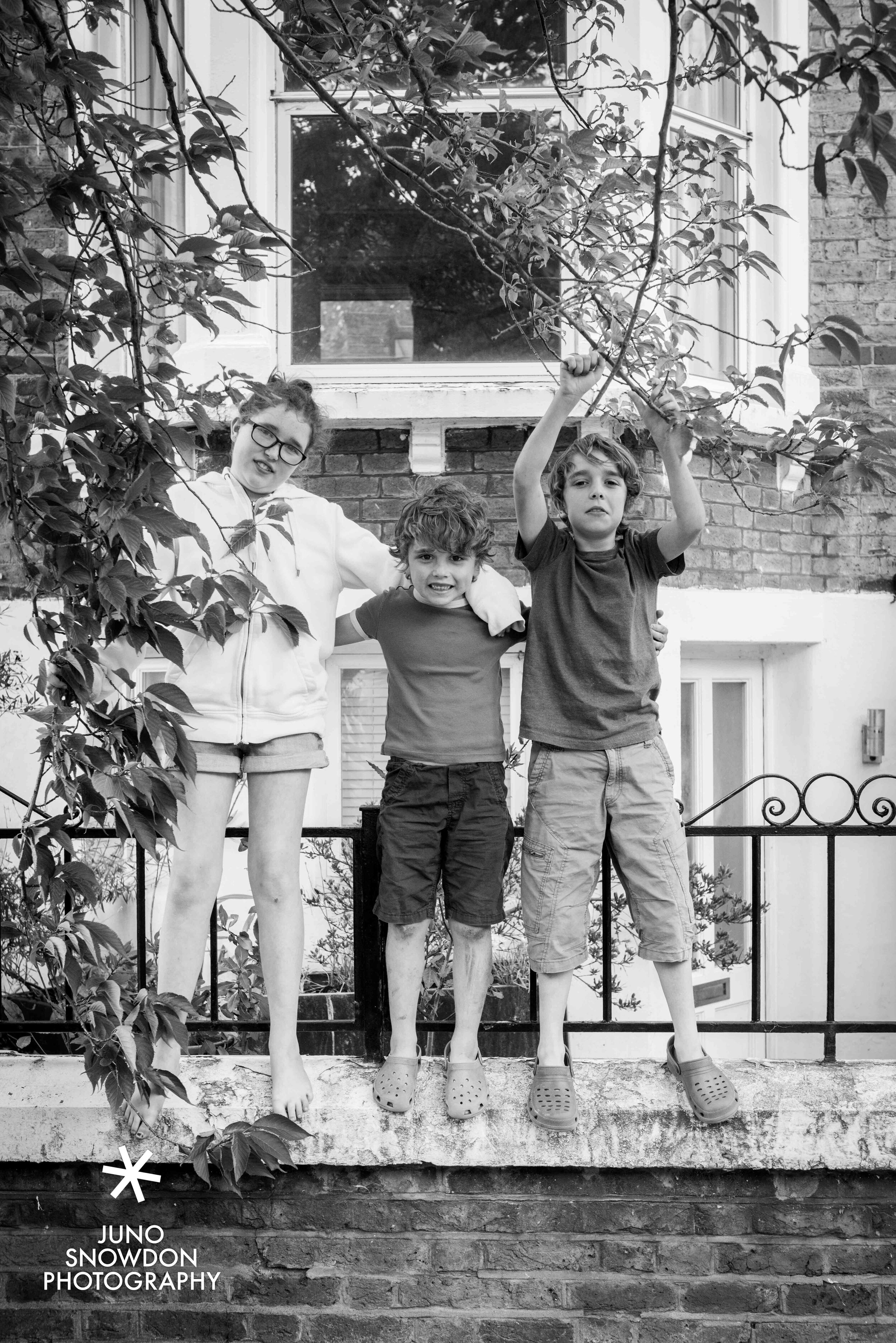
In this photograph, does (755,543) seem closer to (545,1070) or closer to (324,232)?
(324,232)

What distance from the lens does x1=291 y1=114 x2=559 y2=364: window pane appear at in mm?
4172

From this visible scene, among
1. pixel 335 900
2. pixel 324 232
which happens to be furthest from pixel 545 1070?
pixel 324 232

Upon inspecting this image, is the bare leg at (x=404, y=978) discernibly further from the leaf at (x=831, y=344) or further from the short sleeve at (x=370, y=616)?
the leaf at (x=831, y=344)

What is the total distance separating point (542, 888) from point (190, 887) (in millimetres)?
765

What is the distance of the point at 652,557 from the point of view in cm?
279

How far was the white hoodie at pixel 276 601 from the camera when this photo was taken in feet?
8.58

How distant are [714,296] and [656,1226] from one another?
3348mm

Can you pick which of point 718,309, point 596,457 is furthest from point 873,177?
point 718,309

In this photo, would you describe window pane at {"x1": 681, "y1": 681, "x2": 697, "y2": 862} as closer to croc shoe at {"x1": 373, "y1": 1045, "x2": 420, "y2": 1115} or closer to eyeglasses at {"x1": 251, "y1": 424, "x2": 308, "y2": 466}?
croc shoe at {"x1": 373, "y1": 1045, "x2": 420, "y2": 1115}

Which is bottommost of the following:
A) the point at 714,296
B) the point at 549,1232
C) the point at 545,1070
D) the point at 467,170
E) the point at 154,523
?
the point at 549,1232

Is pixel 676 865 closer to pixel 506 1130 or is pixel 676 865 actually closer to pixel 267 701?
pixel 506 1130

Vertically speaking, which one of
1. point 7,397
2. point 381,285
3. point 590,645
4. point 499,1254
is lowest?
point 499,1254

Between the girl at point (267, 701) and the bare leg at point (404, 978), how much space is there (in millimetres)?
209

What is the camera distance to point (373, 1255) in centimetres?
278
